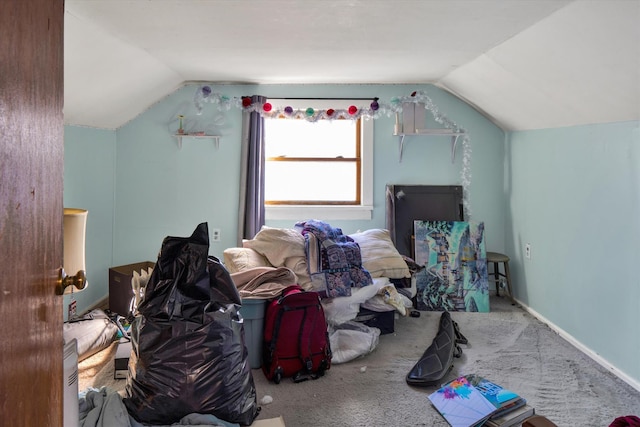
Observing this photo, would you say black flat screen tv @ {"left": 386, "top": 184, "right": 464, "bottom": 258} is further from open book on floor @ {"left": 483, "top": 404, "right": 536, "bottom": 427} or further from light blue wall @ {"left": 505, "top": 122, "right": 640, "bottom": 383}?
open book on floor @ {"left": 483, "top": 404, "right": 536, "bottom": 427}

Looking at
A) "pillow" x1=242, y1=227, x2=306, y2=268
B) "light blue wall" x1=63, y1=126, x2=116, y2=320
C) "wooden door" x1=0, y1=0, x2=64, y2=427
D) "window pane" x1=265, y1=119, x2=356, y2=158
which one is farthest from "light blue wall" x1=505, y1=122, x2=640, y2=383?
"light blue wall" x1=63, y1=126, x2=116, y2=320

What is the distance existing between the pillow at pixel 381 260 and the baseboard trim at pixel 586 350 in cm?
107

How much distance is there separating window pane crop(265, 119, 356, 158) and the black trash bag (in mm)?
2391

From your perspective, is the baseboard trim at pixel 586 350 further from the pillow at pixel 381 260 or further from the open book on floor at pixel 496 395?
the pillow at pixel 381 260

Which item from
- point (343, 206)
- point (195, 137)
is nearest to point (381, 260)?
point (343, 206)

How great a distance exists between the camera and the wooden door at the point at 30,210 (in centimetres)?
78

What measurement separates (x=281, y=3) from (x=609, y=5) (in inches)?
54.1

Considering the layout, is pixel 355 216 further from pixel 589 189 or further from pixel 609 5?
pixel 609 5

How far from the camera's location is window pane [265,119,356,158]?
175 inches

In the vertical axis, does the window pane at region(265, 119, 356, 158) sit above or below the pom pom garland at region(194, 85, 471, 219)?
below

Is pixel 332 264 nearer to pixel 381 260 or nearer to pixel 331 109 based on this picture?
pixel 381 260

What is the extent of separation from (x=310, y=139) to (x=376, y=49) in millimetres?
1461

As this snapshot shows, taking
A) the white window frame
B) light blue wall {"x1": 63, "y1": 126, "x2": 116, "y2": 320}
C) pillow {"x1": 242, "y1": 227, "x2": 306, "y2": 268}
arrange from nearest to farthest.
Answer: pillow {"x1": 242, "y1": 227, "x2": 306, "y2": 268} < light blue wall {"x1": 63, "y1": 126, "x2": 116, "y2": 320} < the white window frame

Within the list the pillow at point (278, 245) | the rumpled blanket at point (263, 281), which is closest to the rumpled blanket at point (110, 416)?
the rumpled blanket at point (263, 281)
